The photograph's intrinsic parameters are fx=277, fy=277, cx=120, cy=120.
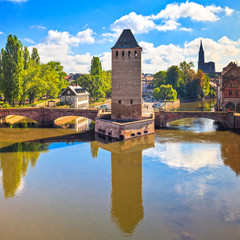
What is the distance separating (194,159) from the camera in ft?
121

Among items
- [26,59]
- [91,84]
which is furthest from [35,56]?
[91,84]

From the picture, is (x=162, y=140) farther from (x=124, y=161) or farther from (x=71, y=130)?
(x=71, y=130)

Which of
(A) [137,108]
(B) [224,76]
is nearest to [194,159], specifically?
(A) [137,108]

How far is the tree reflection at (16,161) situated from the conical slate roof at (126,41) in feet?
75.5

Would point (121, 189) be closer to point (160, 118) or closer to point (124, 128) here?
point (124, 128)

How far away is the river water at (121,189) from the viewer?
20.4 meters

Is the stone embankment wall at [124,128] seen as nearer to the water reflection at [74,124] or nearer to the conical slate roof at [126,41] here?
the water reflection at [74,124]

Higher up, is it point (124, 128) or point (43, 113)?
point (43, 113)

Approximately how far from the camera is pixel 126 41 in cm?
5216

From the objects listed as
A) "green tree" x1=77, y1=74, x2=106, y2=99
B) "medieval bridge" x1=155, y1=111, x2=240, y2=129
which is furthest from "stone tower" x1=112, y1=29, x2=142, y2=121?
"green tree" x1=77, y1=74, x2=106, y2=99

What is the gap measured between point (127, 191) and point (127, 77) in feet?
97.0

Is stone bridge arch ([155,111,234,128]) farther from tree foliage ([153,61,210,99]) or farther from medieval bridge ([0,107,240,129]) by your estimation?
tree foliage ([153,61,210,99])

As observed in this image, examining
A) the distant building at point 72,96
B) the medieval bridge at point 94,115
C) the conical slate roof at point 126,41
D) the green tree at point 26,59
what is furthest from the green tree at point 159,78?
the conical slate roof at point 126,41

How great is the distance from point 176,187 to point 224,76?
66.0 metres
